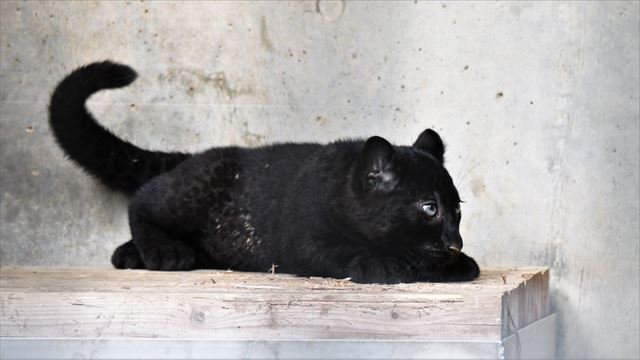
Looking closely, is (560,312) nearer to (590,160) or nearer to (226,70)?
(590,160)

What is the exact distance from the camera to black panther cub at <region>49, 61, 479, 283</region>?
12.3 feet

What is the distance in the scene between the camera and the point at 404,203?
3.76 meters

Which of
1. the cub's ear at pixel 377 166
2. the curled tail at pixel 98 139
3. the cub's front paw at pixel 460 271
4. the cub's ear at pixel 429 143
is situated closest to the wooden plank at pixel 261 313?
the cub's front paw at pixel 460 271

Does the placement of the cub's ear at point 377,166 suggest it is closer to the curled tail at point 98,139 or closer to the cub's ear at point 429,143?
the cub's ear at point 429,143

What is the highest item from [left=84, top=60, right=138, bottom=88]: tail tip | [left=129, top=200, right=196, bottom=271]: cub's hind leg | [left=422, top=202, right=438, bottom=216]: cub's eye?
[left=84, top=60, right=138, bottom=88]: tail tip

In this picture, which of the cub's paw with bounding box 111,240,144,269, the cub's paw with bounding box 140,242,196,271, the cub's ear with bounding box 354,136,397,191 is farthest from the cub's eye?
the cub's paw with bounding box 111,240,144,269

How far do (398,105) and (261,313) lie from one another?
175 cm

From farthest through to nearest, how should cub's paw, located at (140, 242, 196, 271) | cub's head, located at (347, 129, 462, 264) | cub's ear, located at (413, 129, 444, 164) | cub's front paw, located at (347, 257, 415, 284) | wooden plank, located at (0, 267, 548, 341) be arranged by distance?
1. cub's paw, located at (140, 242, 196, 271)
2. cub's ear, located at (413, 129, 444, 164)
3. cub's head, located at (347, 129, 462, 264)
4. cub's front paw, located at (347, 257, 415, 284)
5. wooden plank, located at (0, 267, 548, 341)

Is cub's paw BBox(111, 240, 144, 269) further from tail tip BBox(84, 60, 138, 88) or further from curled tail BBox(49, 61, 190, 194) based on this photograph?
tail tip BBox(84, 60, 138, 88)

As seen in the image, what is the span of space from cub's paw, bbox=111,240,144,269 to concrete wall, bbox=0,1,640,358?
14.2 inches

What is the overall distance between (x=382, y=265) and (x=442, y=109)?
1260 mm

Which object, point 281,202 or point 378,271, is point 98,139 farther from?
point 378,271

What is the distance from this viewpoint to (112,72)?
14.6 ft

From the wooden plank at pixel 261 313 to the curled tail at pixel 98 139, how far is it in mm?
1287
